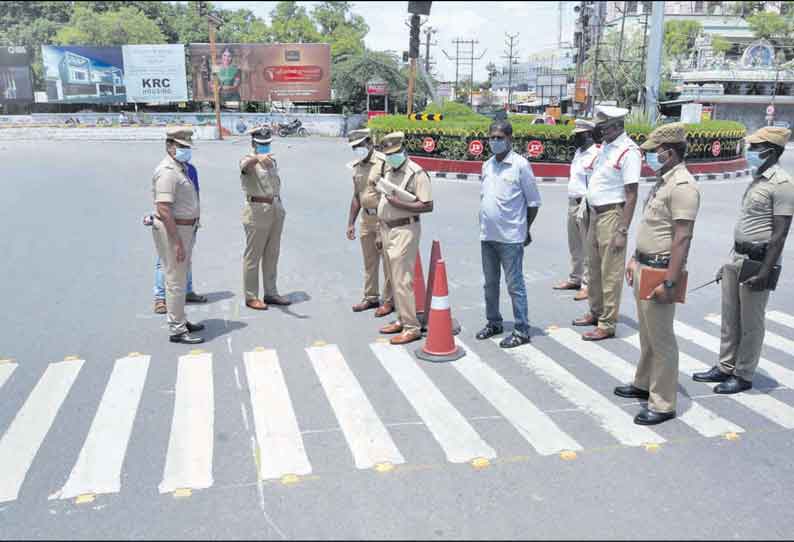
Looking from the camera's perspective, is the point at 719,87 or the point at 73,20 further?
the point at 73,20

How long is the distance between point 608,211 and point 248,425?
373 centimetres

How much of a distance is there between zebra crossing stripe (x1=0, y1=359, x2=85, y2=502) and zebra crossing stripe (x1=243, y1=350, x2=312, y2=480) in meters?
1.37

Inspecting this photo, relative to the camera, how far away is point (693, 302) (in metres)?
A: 7.67

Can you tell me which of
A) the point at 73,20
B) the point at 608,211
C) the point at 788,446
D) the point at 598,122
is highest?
the point at 73,20

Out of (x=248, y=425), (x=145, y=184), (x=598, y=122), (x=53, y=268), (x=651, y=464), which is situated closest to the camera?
(x=651, y=464)

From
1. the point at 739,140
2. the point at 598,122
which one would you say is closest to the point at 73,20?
the point at 739,140

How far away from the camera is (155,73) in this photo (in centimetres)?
4503

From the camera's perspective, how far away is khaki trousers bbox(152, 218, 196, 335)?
6.02 m

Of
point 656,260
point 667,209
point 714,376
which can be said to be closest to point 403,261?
point 656,260

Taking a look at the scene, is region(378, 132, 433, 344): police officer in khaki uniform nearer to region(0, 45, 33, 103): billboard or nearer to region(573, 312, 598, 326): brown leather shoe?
region(573, 312, 598, 326): brown leather shoe

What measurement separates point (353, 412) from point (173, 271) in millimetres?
2294

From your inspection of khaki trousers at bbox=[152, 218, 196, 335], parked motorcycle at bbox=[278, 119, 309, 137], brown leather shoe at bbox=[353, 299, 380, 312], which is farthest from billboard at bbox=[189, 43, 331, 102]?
khaki trousers at bbox=[152, 218, 196, 335]

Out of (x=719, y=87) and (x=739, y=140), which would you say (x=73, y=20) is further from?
(x=739, y=140)

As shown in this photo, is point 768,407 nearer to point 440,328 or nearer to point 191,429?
point 440,328
